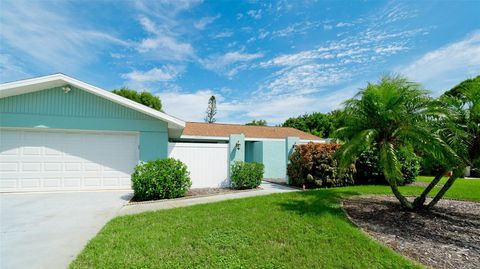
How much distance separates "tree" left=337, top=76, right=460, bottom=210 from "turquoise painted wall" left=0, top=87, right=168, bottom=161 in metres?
7.73

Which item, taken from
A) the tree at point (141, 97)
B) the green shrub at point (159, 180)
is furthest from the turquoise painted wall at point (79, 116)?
the tree at point (141, 97)

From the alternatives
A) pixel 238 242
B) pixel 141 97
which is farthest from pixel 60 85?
pixel 141 97

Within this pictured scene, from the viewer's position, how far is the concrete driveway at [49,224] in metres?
3.63

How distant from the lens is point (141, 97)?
2961cm

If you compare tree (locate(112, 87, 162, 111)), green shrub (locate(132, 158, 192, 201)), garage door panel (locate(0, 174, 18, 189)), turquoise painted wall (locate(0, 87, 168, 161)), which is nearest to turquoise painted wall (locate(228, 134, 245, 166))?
turquoise painted wall (locate(0, 87, 168, 161))

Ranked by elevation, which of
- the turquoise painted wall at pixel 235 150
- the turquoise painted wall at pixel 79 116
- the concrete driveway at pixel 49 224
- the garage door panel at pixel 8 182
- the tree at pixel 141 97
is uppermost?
the tree at pixel 141 97

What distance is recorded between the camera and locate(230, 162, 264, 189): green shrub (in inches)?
410

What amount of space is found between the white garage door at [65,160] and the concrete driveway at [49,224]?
718mm

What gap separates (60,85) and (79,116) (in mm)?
1364

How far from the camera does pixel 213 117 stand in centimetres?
4706

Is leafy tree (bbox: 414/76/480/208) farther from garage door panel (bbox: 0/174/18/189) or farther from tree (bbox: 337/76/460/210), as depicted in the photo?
garage door panel (bbox: 0/174/18/189)

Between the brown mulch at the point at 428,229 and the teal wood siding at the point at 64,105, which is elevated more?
the teal wood siding at the point at 64,105

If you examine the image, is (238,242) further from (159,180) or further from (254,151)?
(254,151)

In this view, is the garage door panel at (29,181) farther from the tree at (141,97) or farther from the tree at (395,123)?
the tree at (141,97)
